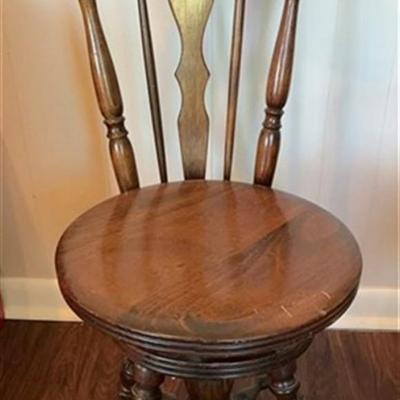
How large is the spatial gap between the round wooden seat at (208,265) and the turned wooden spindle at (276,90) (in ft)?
0.15

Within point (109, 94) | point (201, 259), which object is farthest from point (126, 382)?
point (109, 94)

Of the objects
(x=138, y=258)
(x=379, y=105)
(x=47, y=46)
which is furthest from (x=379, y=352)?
(x=47, y=46)

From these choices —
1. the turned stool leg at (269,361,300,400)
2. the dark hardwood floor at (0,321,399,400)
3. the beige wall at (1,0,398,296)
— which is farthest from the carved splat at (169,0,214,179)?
the dark hardwood floor at (0,321,399,400)

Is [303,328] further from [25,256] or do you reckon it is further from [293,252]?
[25,256]

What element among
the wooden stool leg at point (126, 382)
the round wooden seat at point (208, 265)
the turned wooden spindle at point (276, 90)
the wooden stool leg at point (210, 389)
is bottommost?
the wooden stool leg at point (126, 382)

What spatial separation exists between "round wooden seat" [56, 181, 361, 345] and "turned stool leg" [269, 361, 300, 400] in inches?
8.0

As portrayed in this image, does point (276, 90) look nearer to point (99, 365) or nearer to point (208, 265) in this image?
point (208, 265)

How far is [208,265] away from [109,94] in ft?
1.10

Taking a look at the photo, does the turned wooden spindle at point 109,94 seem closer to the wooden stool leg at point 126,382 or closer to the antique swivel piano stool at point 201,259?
the antique swivel piano stool at point 201,259

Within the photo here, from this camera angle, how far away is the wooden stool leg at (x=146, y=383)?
81cm

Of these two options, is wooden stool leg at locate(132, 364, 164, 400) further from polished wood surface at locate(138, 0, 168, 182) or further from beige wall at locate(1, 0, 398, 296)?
beige wall at locate(1, 0, 398, 296)

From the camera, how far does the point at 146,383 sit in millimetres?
822

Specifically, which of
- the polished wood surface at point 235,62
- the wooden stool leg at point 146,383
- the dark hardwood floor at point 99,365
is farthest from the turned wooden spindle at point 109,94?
the dark hardwood floor at point 99,365

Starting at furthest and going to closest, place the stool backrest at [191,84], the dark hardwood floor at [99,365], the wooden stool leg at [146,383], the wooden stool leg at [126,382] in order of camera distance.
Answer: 1. the dark hardwood floor at [99,365]
2. the wooden stool leg at [126,382]
3. the stool backrest at [191,84]
4. the wooden stool leg at [146,383]
